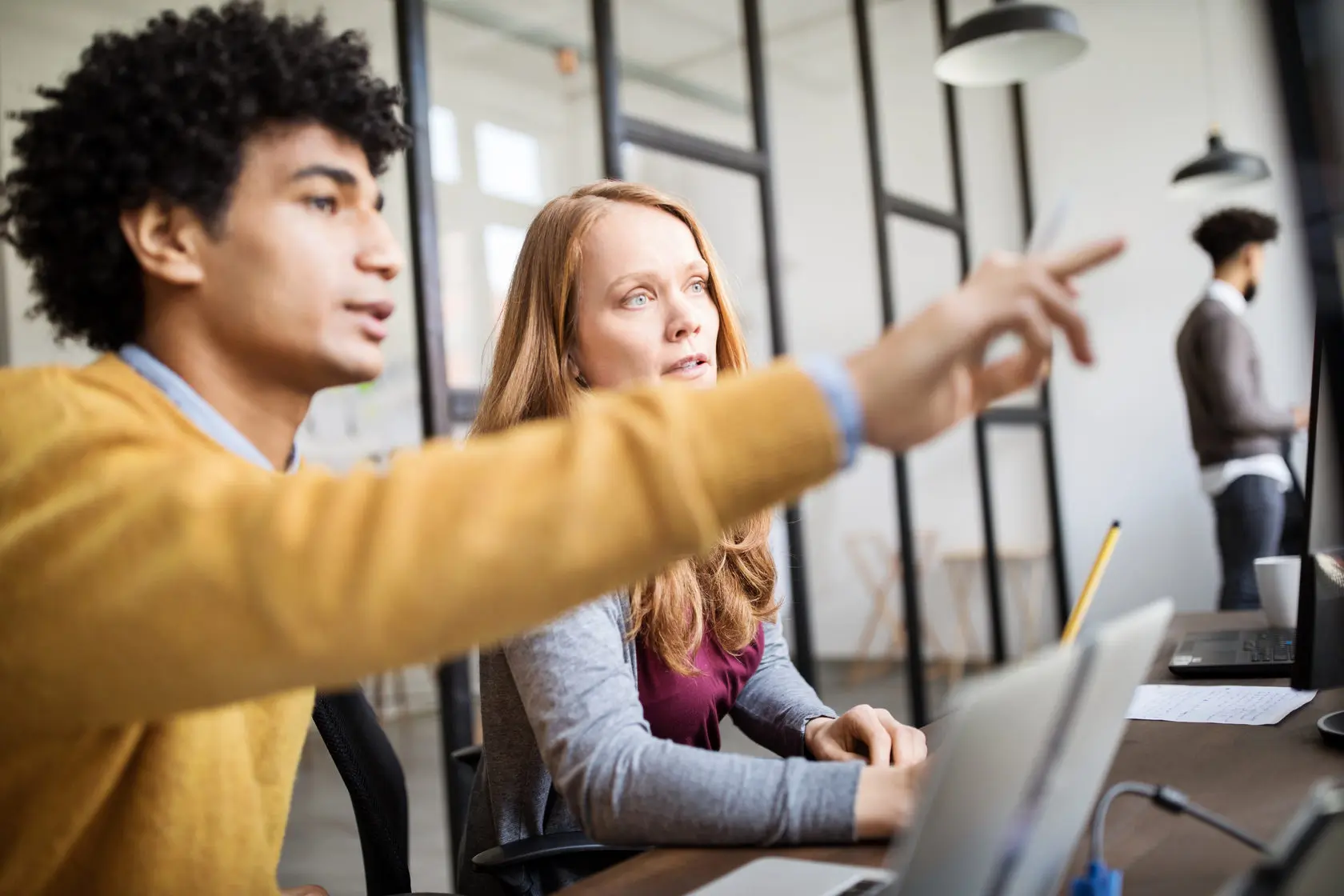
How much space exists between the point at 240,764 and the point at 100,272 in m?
0.41

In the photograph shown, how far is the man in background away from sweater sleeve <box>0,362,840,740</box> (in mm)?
3280

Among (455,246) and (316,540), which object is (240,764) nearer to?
(316,540)

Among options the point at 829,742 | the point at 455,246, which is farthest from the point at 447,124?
the point at 829,742

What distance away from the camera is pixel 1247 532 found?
3.37 meters

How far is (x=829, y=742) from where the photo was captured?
1231 millimetres

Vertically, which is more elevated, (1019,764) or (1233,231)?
(1233,231)

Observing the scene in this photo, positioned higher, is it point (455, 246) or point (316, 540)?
point (455, 246)

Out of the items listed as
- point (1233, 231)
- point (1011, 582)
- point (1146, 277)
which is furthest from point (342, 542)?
point (1011, 582)

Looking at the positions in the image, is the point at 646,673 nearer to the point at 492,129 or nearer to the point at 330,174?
the point at 330,174

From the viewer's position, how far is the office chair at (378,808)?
3.84ft

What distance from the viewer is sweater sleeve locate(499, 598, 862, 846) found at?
0.91 meters

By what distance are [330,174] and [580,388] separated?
630mm

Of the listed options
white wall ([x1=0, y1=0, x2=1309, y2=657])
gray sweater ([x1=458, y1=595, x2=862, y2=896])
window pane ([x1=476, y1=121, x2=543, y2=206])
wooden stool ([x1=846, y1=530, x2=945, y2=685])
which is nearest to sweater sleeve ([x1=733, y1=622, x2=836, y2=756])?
gray sweater ([x1=458, y1=595, x2=862, y2=896])


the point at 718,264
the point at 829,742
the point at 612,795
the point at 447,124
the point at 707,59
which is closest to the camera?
the point at 612,795
